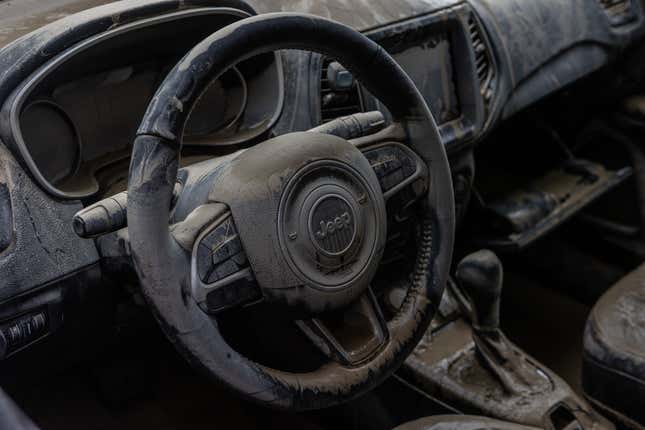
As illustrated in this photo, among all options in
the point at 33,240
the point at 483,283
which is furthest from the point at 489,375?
the point at 33,240

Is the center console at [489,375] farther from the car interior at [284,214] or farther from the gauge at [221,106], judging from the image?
the gauge at [221,106]

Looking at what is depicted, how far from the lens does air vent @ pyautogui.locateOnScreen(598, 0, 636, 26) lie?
243 centimetres

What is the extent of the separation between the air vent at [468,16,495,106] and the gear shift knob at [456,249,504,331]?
43 centimetres

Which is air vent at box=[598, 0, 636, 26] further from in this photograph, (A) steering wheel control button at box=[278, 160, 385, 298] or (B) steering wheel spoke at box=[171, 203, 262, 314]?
(B) steering wheel spoke at box=[171, 203, 262, 314]

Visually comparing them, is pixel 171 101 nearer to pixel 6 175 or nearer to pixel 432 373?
pixel 6 175

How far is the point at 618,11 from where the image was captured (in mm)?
2453

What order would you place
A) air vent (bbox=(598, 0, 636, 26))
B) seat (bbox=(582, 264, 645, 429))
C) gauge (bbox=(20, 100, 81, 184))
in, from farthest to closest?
1. air vent (bbox=(598, 0, 636, 26))
2. seat (bbox=(582, 264, 645, 429))
3. gauge (bbox=(20, 100, 81, 184))

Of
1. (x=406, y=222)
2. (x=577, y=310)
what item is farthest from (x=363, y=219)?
(x=577, y=310)

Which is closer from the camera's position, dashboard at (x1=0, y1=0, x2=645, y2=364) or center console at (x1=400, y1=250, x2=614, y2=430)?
dashboard at (x1=0, y1=0, x2=645, y2=364)

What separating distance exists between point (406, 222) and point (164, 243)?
466 mm

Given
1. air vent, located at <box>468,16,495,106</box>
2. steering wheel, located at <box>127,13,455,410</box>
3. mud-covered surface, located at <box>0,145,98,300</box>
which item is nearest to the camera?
steering wheel, located at <box>127,13,455,410</box>

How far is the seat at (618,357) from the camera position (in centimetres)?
171

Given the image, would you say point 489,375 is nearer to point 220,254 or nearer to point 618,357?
point 618,357

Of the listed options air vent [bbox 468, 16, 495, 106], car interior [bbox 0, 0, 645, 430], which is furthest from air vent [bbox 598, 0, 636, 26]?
air vent [bbox 468, 16, 495, 106]
